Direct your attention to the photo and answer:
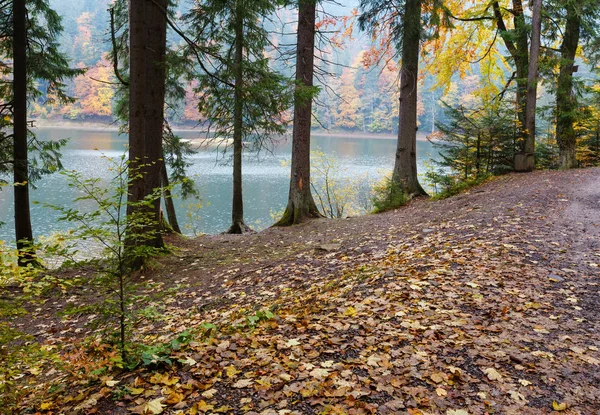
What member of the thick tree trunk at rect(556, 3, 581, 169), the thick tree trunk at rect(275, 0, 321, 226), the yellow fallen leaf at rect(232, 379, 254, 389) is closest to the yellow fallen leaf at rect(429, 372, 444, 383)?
the yellow fallen leaf at rect(232, 379, 254, 389)

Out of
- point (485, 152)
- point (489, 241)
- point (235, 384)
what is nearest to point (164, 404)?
point (235, 384)

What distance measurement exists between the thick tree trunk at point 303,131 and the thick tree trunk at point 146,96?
10.5 feet

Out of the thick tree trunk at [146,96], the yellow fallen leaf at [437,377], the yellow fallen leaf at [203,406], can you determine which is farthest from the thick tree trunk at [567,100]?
the yellow fallen leaf at [203,406]

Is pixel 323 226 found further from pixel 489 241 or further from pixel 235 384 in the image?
pixel 235 384

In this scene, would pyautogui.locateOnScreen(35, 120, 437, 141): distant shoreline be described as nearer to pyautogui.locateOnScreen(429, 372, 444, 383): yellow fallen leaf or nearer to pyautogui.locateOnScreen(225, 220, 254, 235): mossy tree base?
pyautogui.locateOnScreen(225, 220, 254, 235): mossy tree base

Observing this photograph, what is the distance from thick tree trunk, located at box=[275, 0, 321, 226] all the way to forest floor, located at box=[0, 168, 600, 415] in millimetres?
3271

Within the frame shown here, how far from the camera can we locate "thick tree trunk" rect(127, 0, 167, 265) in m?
5.55

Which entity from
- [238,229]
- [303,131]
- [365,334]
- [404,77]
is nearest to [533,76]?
[404,77]

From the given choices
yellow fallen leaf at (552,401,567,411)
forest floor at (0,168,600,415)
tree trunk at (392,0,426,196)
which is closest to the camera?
yellow fallen leaf at (552,401,567,411)

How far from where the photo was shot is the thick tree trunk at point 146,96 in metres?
5.55

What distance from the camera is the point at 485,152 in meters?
10.4

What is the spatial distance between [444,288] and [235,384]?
2280mm

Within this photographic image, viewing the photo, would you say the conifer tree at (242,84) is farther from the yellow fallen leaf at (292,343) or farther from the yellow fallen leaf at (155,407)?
the yellow fallen leaf at (155,407)

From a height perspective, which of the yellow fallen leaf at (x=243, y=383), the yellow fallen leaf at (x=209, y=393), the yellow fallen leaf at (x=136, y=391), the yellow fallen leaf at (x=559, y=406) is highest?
the yellow fallen leaf at (x=559, y=406)
